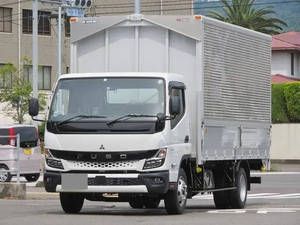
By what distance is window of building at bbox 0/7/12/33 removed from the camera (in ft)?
202

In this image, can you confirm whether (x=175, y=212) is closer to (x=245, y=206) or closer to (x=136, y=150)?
(x=136, y=150)

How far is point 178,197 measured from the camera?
54.4 ft

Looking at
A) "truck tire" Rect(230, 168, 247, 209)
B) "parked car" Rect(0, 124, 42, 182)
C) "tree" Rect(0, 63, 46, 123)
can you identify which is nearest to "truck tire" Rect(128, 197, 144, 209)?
"truck tire" Rect(230, 168, 247, 209)

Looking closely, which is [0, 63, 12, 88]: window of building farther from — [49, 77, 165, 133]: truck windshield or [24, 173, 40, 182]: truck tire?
[49, 77, 165, 133]: truck windshield

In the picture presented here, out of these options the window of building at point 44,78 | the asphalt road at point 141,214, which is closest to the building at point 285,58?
the window of building at point 44,78

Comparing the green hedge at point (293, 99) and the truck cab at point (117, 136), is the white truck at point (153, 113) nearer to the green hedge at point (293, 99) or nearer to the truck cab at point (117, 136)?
the truck cab at point (117, 136)

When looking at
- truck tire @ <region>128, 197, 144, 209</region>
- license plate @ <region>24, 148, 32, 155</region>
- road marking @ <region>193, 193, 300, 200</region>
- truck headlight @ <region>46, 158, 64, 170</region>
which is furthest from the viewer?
license plate @ <region>24, 148, 32, 155</region>

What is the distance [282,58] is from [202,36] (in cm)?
5312

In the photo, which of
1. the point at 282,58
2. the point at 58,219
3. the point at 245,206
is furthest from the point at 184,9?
the point at 58,219

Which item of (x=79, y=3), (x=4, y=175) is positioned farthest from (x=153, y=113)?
(x=79, y=3)

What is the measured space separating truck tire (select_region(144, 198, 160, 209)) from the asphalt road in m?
0.17

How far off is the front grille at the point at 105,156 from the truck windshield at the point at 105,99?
1.83 feet

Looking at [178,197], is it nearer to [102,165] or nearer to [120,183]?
[120,183]

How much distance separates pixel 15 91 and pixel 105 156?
132 ft
